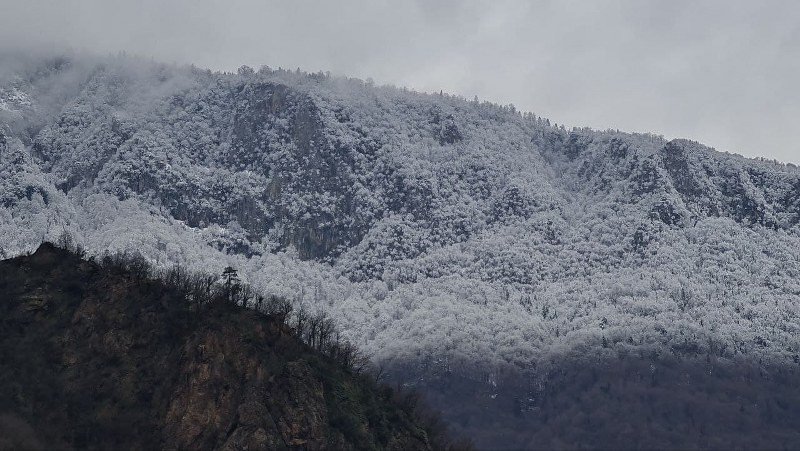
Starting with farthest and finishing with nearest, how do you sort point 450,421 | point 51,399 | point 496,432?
point 450,421 → point 496,432 → point 51,399

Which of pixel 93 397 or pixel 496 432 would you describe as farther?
pixel 496 432

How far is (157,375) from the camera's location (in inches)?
5463

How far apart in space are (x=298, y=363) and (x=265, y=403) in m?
8.32

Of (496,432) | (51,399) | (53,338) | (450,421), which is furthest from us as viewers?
(450,421)

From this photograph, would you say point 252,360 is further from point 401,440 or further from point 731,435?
point 731,435

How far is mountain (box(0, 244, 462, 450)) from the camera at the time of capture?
131250 mm

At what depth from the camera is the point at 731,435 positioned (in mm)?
196125

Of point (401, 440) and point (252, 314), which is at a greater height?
point (252, 314)

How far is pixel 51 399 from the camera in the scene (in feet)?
433

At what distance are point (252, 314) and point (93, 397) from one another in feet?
67.7

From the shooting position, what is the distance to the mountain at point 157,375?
13125 centimetres

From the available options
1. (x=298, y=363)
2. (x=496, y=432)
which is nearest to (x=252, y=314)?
(x=298, y=363)

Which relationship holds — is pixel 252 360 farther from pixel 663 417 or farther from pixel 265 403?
pixel 663 417

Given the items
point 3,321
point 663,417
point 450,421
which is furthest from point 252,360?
point 663,417
